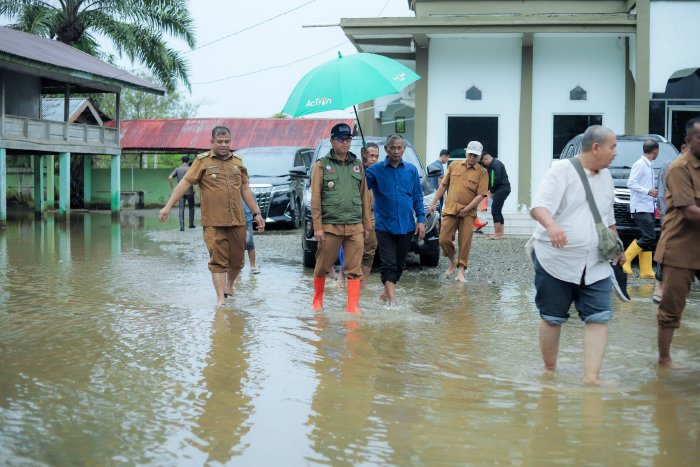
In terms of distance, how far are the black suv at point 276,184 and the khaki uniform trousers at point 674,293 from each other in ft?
46.4

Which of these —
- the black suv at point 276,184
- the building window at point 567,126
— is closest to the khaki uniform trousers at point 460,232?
the building window at point 567,126

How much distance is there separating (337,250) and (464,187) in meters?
3.26

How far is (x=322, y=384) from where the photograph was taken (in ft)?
18.7

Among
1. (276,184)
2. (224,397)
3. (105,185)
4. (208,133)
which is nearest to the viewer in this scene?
(224,397)

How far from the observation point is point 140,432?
15.1ft

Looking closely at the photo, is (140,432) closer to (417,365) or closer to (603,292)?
(417,365)

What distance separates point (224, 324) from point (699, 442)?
4.44 meters

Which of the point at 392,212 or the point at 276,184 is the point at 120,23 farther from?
the point at 392,212

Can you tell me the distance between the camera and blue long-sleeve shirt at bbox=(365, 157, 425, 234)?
8828 millimetres

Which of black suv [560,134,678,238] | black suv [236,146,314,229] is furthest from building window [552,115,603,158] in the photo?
black suv [236,146,314,229]

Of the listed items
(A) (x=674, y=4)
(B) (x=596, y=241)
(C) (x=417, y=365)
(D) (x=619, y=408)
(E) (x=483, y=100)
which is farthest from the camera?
(E) (x=483, y=100)

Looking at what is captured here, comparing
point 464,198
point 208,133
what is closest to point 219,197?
point 464,198

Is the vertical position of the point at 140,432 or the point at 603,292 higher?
the point at 603,292

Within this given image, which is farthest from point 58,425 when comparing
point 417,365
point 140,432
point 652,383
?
point 652,383
